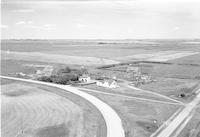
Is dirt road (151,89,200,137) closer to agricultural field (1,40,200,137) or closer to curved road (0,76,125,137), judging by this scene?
agricultural field (1,40,200,137)

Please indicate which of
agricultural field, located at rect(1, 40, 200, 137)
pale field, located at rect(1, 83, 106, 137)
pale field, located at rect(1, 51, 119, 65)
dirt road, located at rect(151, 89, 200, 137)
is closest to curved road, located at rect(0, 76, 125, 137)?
agricultural field, located at rect(1, 40, 200, 137)

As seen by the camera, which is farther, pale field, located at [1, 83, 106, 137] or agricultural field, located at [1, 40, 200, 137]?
agricultural field, located at [1, 40, 200, 137]

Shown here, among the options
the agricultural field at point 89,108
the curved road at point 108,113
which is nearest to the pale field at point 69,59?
the agricultural field at point 89,108

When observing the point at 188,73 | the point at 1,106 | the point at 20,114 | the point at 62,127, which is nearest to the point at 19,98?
the point at 1,106

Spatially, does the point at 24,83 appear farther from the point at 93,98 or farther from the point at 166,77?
the point at 166,77

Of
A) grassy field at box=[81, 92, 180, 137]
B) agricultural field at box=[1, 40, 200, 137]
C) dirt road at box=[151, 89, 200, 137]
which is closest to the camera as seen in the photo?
dirt road at box=[151, 89, 200, 137]

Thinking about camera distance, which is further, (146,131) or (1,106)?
(1,106)

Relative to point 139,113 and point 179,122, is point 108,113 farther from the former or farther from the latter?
point 179,122

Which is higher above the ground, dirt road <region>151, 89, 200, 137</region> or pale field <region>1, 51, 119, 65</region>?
pale field <region>1, 51, 119, 65</region>
